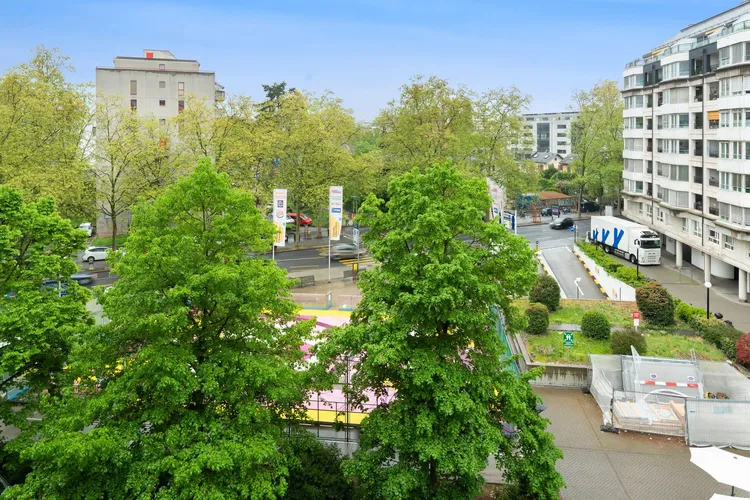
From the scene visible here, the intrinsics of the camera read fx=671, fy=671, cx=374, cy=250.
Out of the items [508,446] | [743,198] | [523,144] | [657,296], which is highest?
[523,144]

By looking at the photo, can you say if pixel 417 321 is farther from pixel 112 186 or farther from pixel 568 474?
pixel 112 186

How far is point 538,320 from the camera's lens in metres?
29.7

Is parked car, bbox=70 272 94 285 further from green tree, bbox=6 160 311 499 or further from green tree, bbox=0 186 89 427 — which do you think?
green tree, bbox=6 160 311 499

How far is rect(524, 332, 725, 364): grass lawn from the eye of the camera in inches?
1052

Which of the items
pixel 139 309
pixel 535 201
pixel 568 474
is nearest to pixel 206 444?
pixel 139 309

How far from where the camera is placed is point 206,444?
1332 centimetres

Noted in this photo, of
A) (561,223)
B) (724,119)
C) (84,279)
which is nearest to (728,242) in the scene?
(724,119)

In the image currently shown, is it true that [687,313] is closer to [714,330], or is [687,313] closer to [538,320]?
[714,330]

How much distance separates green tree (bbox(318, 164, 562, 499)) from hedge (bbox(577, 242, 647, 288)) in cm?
2363

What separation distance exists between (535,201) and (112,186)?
50.6 metres

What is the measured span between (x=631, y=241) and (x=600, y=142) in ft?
90.5

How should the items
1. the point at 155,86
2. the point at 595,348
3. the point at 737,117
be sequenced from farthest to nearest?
the point at 155,86 < the point at 737,117 < the point at 595,348

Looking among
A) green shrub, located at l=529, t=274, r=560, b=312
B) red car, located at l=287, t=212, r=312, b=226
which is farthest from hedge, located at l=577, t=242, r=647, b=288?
red car, located at l=287, t=212, r=312, b=226

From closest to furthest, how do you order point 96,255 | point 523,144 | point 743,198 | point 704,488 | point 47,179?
1. point 704,488
2. point 743,198
3. point 47,179
4. point 96,255
5. point 523,144
